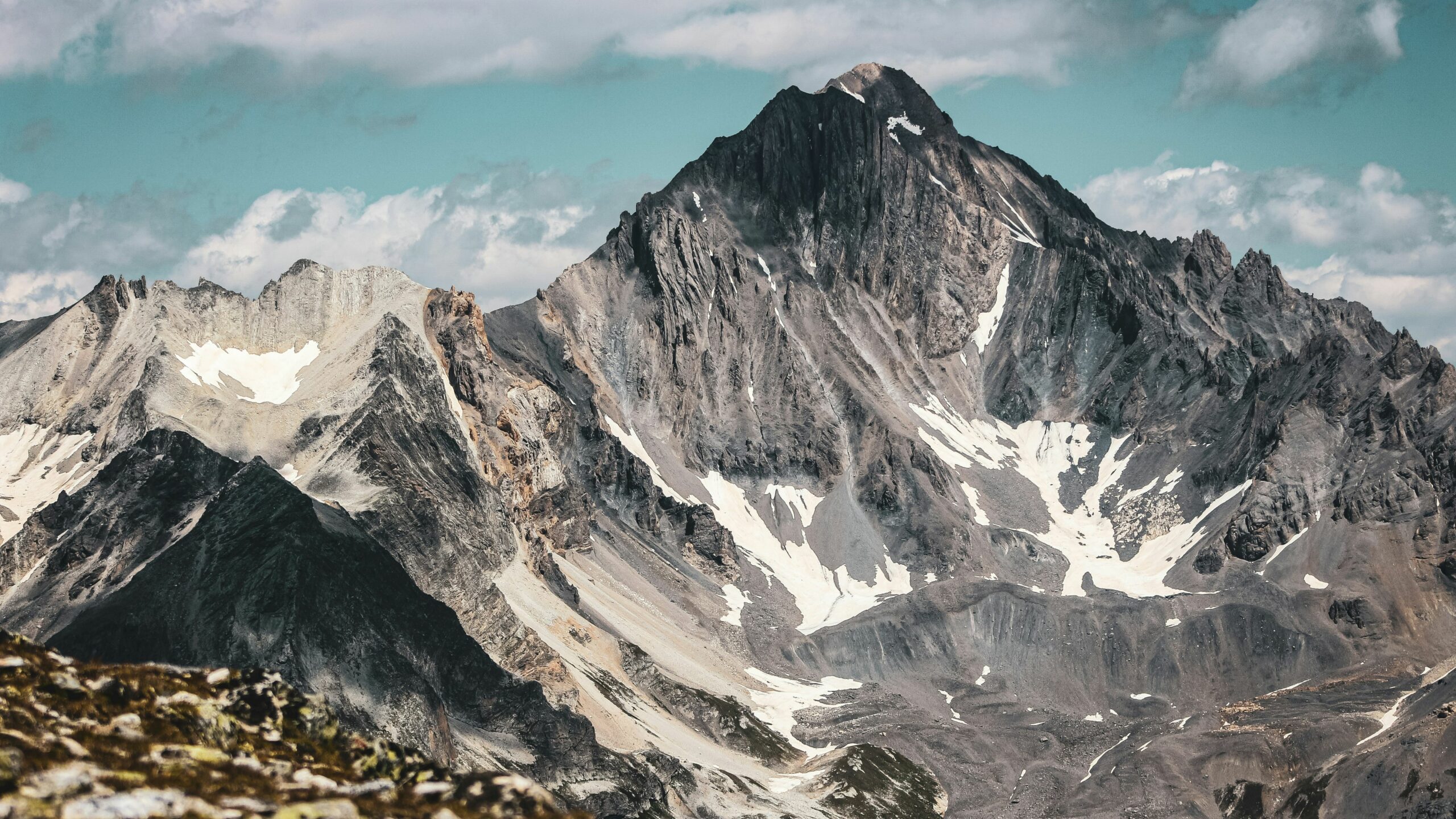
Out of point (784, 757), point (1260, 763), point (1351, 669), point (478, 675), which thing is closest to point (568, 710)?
point (478, 675)

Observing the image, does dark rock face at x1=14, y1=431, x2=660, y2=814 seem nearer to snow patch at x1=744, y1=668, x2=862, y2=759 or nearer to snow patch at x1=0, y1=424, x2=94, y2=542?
snow patch at x1=0, y1=424, x2=94, y2=542

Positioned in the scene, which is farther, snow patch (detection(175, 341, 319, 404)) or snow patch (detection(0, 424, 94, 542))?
snow patch (detection(175, 341, 319, 404))

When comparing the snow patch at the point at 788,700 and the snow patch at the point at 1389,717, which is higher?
the snow patch at the point at 1389,717

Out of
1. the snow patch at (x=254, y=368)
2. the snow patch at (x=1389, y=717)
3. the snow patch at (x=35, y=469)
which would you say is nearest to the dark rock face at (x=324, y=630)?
the snow patch at (x=35, y=469)

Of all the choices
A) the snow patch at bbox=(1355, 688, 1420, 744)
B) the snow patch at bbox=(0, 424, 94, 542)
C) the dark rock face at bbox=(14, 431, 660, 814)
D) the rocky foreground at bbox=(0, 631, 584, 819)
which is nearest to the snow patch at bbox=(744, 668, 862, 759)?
the dark rock face at bbox=(14, 431, 660, 814)

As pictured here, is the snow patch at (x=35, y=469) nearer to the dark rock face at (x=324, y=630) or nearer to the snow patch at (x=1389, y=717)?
the dark rock face at (x=324, y=630)

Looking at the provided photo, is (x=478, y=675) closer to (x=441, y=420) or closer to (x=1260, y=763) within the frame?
(x=441, y=420)
